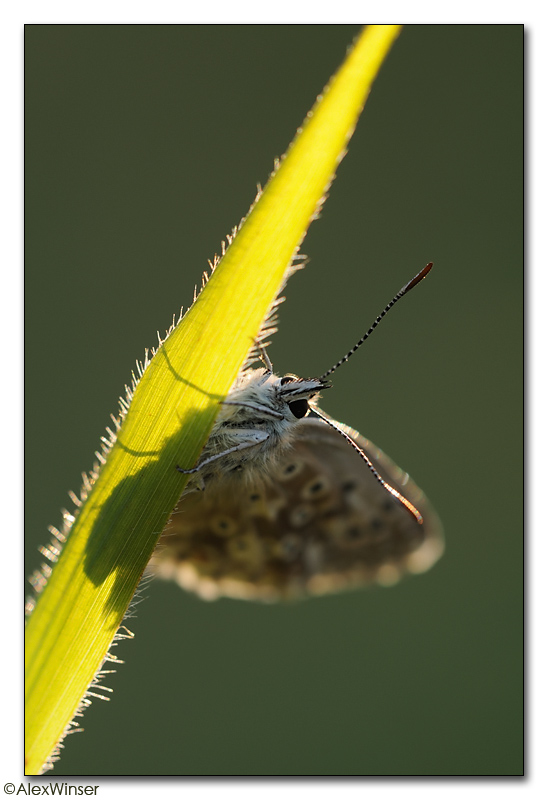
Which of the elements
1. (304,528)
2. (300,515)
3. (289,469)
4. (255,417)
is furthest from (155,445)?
(304,528)

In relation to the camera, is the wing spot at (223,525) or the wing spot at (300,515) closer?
the wing spot at (223,525)

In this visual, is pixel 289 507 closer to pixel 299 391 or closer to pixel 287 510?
pixel 287 510

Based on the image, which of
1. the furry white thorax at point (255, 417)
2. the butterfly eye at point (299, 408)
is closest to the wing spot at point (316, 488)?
the furry white thorax at point (255, 417)

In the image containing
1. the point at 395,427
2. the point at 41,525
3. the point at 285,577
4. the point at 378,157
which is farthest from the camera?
the point at 378,157

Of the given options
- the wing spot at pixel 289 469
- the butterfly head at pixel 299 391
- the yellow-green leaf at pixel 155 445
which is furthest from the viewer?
the wing spot at pixel 289 469

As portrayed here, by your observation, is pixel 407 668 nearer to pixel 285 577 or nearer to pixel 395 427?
pixel 395 427

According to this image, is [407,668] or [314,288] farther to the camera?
[314,288]

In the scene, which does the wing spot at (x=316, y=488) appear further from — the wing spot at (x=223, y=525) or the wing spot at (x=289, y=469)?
the wing spot at (x=223, y=525)

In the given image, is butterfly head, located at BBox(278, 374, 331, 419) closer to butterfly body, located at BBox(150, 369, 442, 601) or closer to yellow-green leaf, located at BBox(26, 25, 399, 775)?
butterfly body, located at BBox(150, 369, 442, 601)

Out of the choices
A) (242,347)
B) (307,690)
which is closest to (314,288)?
(307,690)
